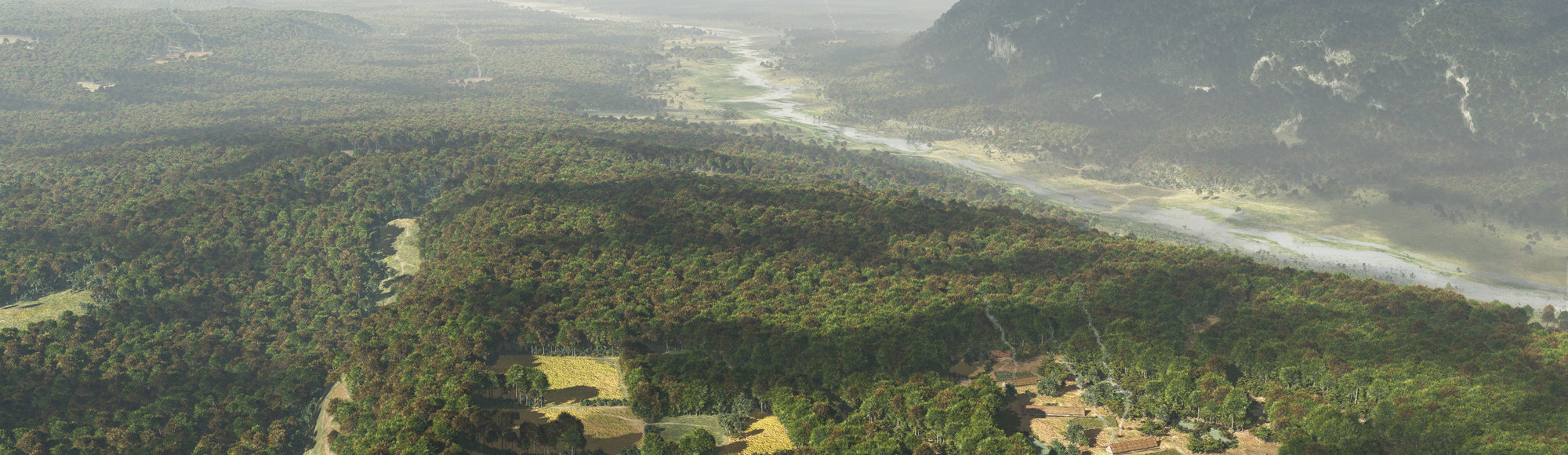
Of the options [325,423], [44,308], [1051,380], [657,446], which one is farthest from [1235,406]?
[44,308]

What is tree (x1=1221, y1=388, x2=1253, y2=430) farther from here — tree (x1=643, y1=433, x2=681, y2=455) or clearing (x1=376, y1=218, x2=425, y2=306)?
clearing (x1=376, y1=218, x2=425, y2=306)

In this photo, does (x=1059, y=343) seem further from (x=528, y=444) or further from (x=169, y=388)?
(x=169, y=388)

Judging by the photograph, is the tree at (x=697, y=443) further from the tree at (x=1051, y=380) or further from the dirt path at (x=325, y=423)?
the dirt path at (x=325, y=423)

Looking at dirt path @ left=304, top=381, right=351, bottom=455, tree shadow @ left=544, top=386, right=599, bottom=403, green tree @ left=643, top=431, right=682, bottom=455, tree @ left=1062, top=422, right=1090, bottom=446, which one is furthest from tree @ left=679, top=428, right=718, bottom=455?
dirt path @ left=304, top=381, right=351, bottom=455

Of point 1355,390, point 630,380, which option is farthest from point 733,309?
A: point 1355,390

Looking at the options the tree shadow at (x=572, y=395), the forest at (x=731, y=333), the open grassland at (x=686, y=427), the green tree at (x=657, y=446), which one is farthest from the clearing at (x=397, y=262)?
the green tree at (x=657, y=446)
